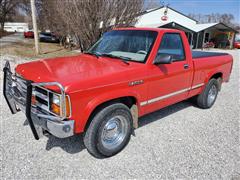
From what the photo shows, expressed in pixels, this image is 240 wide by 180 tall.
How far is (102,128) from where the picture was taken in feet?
9.49

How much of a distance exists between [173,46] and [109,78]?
1817mm

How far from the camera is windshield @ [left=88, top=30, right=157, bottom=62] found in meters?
3.46

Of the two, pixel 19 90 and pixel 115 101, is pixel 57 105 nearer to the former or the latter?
pixel 115 101

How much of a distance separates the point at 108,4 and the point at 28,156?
29.4ft

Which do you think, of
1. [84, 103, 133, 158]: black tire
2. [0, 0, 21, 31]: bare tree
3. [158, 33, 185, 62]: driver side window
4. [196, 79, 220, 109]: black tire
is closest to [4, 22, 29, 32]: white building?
[0, 0, 21, 31]: bare tree

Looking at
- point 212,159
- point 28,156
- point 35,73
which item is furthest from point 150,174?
point 35,73

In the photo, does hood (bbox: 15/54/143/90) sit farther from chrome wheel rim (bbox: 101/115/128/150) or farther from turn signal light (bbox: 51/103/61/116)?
chrome wheel rim (bbox: 101/115/128/150)

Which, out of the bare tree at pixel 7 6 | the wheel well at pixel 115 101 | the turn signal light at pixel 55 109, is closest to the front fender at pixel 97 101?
the wheel well at pixel 115 101

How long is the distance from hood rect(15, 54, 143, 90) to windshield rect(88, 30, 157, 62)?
9.9 inches

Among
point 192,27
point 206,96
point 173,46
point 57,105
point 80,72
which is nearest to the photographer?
point 57,105

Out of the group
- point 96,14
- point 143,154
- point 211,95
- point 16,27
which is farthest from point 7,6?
point 143,154

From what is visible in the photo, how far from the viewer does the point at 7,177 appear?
2.65m

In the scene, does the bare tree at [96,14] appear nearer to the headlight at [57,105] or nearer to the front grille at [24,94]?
the front grille at [24,94]

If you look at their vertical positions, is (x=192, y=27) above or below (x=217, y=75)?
above
